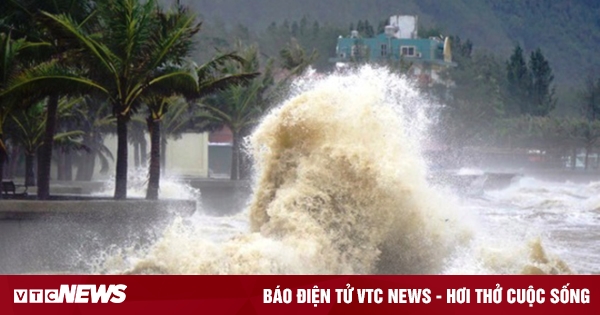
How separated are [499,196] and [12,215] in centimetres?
4118

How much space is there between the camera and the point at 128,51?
19156mm

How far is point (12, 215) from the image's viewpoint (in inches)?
651

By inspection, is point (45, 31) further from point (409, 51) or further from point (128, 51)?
point (409, 51)

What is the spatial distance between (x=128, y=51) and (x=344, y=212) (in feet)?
19.4

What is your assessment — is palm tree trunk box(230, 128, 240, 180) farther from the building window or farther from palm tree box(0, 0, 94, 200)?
the building window

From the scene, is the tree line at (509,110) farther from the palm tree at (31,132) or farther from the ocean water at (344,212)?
the ocean water at (344,212)

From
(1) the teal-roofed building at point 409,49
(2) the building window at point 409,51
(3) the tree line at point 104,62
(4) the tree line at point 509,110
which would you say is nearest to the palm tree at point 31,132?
(3) the tree line at point 104,62

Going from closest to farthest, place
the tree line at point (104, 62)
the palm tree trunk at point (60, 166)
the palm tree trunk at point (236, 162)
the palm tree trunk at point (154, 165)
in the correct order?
the tree line at point (104, 62) → the palm tree trunk at point (154, 165) → the palm tree trunk at point (60, 166) → the palm tree trunk at point (236, 162)

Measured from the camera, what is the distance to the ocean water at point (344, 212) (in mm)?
13539

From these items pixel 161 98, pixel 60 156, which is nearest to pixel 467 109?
pixel 60 156

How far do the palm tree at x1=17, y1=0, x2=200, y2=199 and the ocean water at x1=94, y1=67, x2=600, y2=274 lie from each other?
299cm

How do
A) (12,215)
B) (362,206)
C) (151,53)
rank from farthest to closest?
(151,53) → (12,215) → (362,206)

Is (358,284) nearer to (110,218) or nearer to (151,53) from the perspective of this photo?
(110,218)

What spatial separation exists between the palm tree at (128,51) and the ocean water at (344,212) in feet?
9.82
